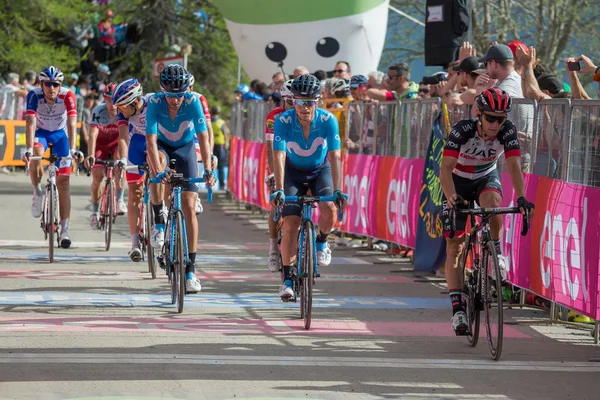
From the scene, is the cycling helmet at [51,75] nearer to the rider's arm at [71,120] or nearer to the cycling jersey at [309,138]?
the rider's arm at [71,120]

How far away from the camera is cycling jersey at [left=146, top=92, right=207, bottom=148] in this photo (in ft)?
39.2

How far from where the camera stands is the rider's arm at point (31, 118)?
1524cm

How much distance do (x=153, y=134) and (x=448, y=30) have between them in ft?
24.7

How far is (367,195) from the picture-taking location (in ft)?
57.3

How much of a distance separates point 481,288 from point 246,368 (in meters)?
1.95

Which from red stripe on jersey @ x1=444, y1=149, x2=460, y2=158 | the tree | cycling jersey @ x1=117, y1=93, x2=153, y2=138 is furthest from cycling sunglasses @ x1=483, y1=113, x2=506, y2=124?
the tree

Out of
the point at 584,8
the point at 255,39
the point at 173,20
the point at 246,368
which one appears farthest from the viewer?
the point at 173,20

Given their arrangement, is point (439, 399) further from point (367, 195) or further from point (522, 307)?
point (367, 195)

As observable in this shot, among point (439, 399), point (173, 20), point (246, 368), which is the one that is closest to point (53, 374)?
point (246, 368)

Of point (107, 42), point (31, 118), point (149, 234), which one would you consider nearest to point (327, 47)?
point (31, 118)

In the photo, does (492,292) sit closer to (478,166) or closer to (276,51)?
(478,166)

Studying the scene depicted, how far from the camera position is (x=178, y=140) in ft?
40.1

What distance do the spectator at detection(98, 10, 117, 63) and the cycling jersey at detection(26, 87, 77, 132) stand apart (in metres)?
32.2

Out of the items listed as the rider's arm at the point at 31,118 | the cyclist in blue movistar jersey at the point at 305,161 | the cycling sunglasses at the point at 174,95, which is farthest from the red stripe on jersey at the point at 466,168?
the rider's arm at the point at 31,118
